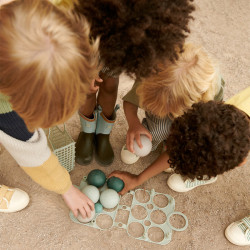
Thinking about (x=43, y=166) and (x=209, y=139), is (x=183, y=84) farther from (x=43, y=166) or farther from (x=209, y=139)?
(x=43, y=166)

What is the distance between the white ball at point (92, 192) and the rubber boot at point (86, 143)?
17 centimetres

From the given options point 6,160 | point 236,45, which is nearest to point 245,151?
point 6,160

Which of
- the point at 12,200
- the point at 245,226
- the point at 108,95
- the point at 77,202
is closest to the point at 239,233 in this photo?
the point at 245,226

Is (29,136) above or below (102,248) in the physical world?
above

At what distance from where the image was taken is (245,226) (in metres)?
1.08

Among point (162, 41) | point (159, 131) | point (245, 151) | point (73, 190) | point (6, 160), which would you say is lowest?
point (6, 160)

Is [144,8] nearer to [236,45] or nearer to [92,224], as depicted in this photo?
[92,224]

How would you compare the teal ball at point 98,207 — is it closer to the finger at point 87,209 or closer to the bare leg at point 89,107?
the finger at point 87,209

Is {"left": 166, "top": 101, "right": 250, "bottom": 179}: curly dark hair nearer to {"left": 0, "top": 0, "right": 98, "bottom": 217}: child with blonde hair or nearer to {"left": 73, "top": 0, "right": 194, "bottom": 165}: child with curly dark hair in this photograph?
{"left": 73, "top": 0, "right": 194, "bottom": 165}: child with curly dark hair

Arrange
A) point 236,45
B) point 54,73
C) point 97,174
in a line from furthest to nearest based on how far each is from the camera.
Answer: point 236,45 < point 97,174 < point 54,73

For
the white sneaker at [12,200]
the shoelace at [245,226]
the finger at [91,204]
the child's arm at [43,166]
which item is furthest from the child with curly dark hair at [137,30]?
the shoelace at [245,226]

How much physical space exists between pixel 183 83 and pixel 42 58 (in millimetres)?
454

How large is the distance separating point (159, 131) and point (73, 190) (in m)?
0.42

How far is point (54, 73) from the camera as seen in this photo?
21.0 inches
